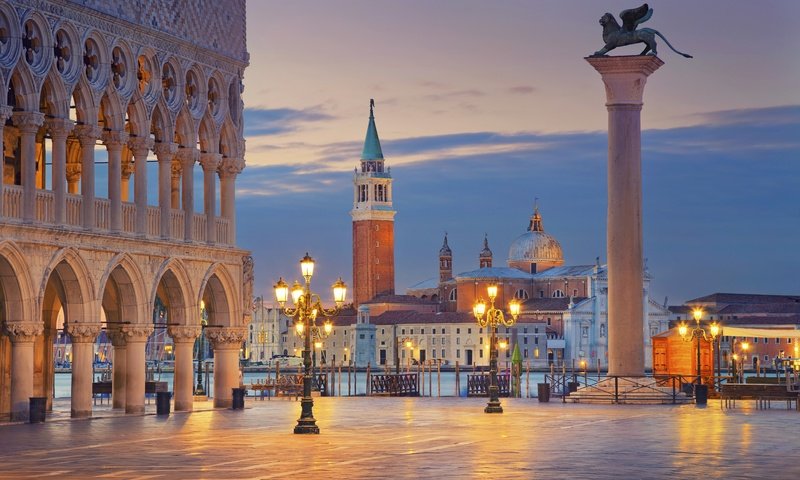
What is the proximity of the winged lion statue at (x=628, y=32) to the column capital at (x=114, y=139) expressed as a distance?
1260cm

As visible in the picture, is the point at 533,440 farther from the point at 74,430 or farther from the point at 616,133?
the point at 616,133

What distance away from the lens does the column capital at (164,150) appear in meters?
40.8

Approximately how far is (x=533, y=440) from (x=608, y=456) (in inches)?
155

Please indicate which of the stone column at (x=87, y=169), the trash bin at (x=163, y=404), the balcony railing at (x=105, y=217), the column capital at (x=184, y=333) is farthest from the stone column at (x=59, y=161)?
the column capital at (x=184, y=333)

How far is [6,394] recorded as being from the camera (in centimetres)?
3794

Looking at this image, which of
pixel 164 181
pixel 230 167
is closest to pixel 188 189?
pixel 164 181

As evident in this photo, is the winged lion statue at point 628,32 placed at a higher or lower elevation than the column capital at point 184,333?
higher

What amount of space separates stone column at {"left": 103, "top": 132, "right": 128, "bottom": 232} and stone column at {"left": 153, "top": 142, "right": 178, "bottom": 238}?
2093 mm

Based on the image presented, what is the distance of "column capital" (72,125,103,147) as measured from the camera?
122 feet

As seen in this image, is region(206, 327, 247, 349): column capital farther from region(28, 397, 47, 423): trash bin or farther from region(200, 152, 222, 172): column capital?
region(28, 397, 47, 423): trash bin

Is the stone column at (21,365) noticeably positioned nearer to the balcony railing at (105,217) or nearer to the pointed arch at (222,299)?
the balcony railing at (105,217)

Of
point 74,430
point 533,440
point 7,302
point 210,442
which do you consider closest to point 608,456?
point 533,440

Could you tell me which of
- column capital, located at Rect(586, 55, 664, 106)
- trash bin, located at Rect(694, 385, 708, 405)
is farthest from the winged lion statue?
trash bin, located at Rect(694, 385, 708, 405)

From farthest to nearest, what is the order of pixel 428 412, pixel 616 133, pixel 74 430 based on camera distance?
1. pixel 616 133
2. pixel 428 412
3. pixel 74 430
